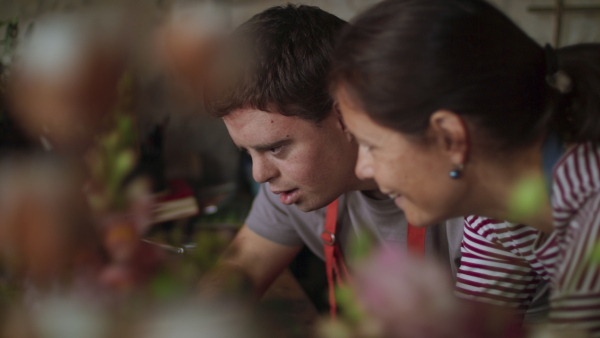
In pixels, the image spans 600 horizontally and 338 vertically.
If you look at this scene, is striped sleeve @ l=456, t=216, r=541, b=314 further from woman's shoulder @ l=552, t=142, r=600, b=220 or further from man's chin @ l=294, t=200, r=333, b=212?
A: man's chin @ l=294, t=200, r=333, b=212

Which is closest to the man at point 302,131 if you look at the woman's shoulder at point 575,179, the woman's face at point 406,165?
the woman's face at point 406,165

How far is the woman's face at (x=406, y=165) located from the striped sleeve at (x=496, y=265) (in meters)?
0.10

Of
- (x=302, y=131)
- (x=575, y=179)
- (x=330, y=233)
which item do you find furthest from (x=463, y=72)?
(x=330, y=233)

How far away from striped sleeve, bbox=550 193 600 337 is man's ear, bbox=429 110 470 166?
0.47 feet

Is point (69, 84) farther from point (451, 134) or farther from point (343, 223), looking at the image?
point (343, 223)

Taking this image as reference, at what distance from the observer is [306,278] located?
106cm

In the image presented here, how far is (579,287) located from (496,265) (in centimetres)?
29

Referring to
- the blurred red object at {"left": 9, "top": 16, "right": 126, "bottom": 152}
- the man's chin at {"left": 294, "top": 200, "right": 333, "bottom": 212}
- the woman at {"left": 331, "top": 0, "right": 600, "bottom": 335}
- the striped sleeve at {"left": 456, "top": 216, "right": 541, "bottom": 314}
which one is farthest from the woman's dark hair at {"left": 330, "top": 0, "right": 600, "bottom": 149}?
the man's chin at {"left": 294, "top": 200, "right": 333, "bottom": 212}

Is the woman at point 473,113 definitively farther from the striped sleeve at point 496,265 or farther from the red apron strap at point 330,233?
the red apron strap at point 330,233

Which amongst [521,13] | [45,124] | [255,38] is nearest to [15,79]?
[45,124]

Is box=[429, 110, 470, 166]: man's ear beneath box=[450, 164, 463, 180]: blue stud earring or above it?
above

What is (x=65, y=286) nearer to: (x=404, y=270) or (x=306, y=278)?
(x=404, y=270)

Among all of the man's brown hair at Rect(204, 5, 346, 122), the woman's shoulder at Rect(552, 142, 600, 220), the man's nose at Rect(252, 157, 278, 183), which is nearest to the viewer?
the woman's shoulder at Rect(552, 142, 600, 220)

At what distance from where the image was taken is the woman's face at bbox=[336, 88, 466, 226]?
48 cm
